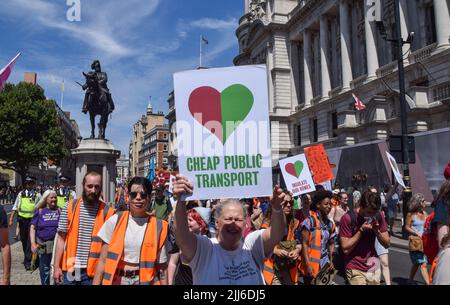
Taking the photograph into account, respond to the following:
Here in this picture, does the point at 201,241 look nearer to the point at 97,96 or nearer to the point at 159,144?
the point at 97,96

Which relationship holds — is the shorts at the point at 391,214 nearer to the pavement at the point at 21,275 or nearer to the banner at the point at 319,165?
the banner at the point at 319,165

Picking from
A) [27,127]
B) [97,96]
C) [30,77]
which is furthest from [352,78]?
[30,77]

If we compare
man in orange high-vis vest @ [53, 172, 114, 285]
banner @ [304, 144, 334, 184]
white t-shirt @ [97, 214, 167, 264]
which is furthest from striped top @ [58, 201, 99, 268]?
banner @ [304, 144, 334, 184]

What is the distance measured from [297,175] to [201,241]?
4.55 metres

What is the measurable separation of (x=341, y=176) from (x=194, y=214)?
64.8 ft

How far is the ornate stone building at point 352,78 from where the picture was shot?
1997 centimetres

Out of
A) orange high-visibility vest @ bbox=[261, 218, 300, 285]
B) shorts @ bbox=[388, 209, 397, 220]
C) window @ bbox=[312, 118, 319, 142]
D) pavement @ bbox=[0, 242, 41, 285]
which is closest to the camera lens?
orange high-visibility vest @ bbox=[261, 218, 300, 285]

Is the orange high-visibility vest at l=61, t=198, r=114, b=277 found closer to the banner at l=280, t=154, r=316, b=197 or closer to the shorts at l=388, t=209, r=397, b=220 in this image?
the banner at l=280, t=154, r=316, b=197

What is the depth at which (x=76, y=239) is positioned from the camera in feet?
13.0

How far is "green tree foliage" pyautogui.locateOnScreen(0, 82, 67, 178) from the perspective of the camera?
4188cm

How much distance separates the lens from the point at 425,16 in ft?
80.8

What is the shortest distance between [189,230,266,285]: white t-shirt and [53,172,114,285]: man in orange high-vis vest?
54.6 inches

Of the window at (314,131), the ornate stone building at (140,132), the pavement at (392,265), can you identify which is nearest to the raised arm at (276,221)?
the pavement at (392,265)
